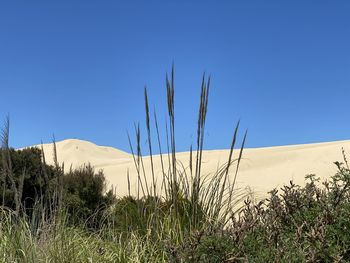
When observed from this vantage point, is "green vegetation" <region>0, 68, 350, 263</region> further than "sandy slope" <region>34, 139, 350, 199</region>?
No

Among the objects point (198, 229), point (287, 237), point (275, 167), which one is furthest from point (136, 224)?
point (275, 167)

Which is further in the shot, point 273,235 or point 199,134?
point 199,134

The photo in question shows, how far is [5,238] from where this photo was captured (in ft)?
15.1

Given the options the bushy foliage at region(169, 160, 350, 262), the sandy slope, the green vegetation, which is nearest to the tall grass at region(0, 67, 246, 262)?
the green vegetation

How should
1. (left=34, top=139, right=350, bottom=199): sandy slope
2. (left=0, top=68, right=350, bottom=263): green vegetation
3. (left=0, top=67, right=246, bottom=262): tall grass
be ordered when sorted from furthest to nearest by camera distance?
(left=34, top=139, right=350, bottom=199): sandy slope, (left=0, top=67, right=246, bottom=262): tall grass, (left=0, top=68, right=350, bottom=263): green vegetation

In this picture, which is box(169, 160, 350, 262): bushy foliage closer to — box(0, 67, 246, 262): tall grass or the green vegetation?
the green vegetation

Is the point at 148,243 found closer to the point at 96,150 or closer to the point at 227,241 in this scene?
the point at 227,241

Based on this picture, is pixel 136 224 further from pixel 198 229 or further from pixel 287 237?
pixel 287 237

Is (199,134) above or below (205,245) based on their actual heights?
above

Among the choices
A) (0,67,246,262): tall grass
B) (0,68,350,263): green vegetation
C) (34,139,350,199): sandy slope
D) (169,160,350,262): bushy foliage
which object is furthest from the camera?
(34,139,350,199): sandy slope

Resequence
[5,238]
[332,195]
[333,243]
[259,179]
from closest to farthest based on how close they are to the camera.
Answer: [333,243] < [332,195] < [5,238] < [259,179]

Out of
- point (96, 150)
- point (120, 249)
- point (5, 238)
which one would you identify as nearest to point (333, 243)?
point (120, 249)

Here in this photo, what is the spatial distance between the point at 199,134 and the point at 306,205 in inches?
63.3

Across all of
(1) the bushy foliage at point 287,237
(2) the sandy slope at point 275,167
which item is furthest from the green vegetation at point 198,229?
(2) the sandy slope at point 275,167
